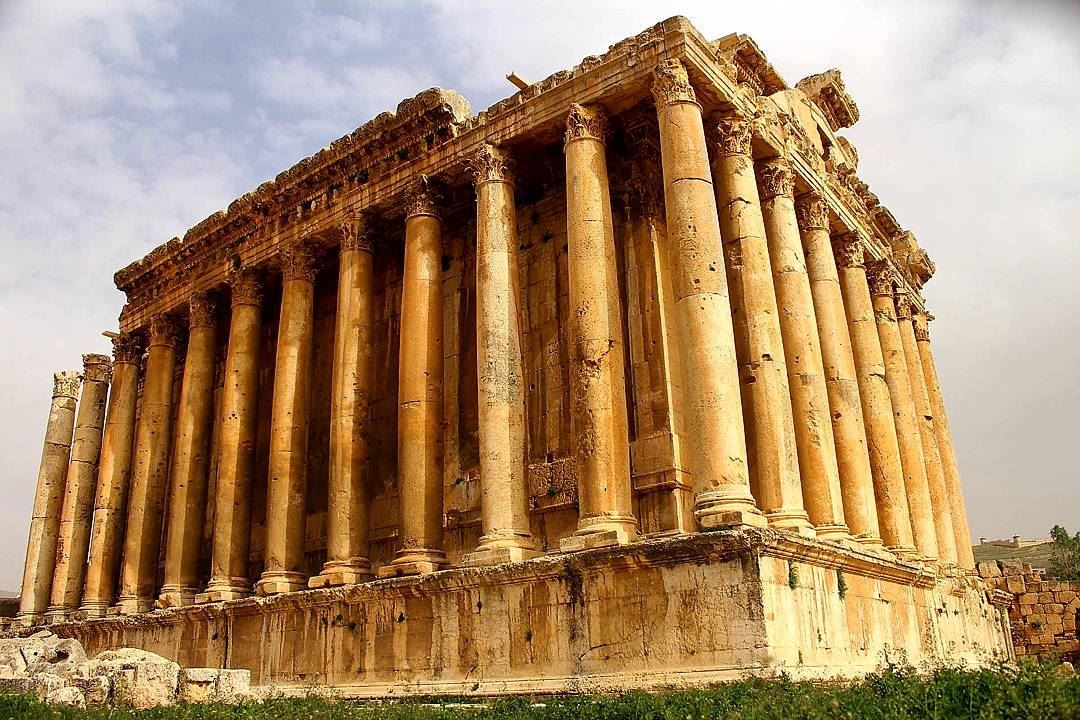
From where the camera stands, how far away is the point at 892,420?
59.4 feet

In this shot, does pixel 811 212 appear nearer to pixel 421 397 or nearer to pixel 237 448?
pixel 421 397

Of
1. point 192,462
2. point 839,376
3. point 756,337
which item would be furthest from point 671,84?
point 192,462

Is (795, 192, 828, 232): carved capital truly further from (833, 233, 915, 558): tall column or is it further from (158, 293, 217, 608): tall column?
(158, 293, 217, 608): tall column

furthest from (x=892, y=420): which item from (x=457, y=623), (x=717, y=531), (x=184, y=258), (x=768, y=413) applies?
(x=184, y=258)

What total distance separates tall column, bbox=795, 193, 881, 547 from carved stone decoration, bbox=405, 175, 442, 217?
7326 mm

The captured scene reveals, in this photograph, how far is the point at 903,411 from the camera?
19.6m

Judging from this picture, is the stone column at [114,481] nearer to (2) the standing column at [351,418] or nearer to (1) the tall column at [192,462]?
(1) the tall column at [192,462]

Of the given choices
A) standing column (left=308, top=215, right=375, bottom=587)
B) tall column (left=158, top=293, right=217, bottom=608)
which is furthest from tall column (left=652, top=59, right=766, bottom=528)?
tall column (left=158, top=293, right=217, bottom=608)

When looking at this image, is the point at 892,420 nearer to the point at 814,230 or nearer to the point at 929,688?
the point at 814,230

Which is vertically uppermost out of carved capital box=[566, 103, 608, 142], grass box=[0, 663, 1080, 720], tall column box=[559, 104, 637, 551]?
carved capital box=[566, 103, 608, 142]

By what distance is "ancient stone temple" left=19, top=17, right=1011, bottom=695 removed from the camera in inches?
473

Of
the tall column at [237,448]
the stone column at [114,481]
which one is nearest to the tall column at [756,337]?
the tall column at [237,448]

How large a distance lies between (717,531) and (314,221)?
39.4 ft

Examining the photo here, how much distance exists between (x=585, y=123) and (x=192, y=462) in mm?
11969
